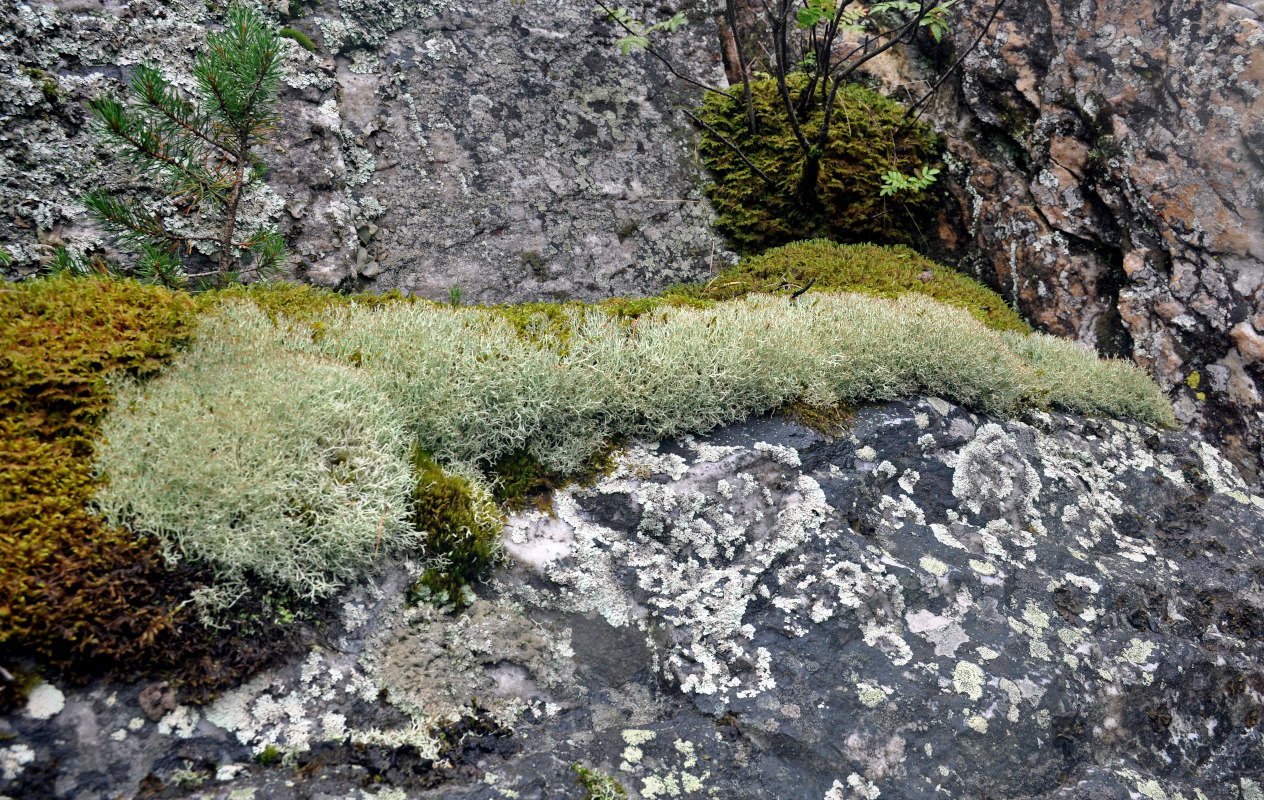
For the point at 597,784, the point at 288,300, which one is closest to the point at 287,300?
the point at 288,300

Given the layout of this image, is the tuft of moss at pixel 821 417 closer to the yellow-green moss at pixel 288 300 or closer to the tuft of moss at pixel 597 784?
the tuft of moss at pixel 597 784

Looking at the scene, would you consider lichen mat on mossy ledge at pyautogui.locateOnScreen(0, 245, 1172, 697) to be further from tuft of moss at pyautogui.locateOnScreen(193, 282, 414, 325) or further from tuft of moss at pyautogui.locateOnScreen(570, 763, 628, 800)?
tuft of moss at pyautogui.locateOnScreen(570, 763, 628, 800)

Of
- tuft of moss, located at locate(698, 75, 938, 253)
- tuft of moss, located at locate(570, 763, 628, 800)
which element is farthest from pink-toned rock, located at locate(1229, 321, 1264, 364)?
tuft of moss, located at locate(570, 763, 628, 800)

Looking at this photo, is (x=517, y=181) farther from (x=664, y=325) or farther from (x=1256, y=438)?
(x=1256, y=438)

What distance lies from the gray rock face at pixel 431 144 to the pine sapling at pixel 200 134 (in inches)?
18.0

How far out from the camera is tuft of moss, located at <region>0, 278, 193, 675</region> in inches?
95.5

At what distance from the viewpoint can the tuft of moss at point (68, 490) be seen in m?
2.43

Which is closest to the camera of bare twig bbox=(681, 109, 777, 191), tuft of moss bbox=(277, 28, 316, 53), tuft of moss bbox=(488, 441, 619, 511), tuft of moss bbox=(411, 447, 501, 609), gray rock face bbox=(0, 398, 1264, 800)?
gray rock face bbox=(0, 398, 1264, 800)

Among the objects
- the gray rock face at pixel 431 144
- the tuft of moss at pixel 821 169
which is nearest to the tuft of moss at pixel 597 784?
the gray rock face at pixel 431 144

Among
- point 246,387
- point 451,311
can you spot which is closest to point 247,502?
point 246,387

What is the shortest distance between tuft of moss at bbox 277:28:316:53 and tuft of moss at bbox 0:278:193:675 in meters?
3.35

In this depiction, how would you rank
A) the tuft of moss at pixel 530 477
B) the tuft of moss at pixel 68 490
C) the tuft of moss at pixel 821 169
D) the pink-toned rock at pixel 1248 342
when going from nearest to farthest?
1. the tuft of moss at pixel 68 490
2. the tuft of moss at pixel 530 477
3. the pink-toned rock at pixel 1248 342
4. the tuft of moss at pixel 821 169

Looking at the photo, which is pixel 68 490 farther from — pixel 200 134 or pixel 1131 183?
pixel 1131 183

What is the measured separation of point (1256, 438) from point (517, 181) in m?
6.29
